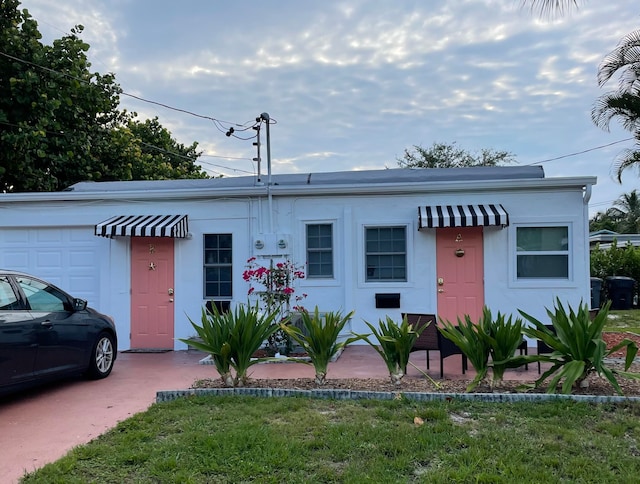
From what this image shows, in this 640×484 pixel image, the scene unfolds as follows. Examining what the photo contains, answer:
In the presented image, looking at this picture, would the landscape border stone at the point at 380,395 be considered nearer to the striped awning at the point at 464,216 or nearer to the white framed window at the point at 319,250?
the striped awning at the point at 464,216

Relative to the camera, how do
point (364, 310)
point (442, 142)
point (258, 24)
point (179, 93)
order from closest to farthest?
point (364, 310), point (258, 24), point (179, 93), point (442, 142)

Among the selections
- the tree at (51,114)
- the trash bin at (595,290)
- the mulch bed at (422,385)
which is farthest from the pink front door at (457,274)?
the tree at (51,114)

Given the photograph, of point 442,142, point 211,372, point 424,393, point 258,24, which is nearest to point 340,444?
point 424,393

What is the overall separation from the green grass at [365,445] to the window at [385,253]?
4.48 meters

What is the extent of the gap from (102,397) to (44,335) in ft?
3.21

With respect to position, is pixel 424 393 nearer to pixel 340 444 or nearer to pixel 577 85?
pixel 340 444

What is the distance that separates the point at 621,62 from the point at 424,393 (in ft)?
38.9

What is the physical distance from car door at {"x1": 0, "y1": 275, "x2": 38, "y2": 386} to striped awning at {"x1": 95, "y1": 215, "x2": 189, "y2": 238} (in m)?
3.38

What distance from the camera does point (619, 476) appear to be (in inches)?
133

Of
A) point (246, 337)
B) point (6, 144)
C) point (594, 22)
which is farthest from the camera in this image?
point (6, 144)

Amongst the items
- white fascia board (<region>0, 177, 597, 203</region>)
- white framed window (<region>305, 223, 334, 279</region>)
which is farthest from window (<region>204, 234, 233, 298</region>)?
white framed window (<region>305, 223, 334, 279</region>)

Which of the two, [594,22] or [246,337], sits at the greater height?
[594,22]

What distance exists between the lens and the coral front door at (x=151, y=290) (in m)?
9.53

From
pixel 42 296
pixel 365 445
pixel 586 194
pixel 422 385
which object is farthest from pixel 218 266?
pixel 586 194
